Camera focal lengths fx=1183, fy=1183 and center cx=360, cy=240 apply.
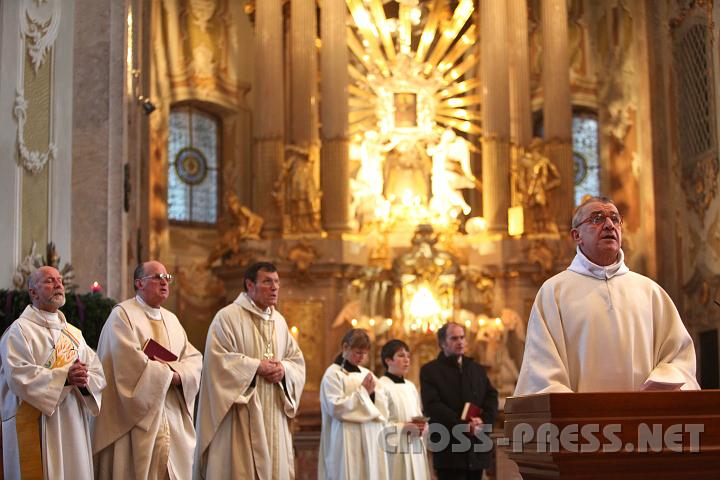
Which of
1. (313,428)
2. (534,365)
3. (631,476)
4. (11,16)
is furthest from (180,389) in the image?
(313,428)

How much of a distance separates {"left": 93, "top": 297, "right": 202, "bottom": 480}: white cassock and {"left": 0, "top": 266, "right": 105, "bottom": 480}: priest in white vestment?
0.19 meters

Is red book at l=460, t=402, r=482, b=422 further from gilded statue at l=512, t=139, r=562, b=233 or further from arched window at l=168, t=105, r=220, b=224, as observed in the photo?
arched window at l=168, t=105, r=220, b=224

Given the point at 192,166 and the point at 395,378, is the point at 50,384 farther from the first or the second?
the point at 192,166

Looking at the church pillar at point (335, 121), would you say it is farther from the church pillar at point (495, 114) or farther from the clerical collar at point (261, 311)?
the clerical collar at point (261, 311)

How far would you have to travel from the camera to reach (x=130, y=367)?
781cm

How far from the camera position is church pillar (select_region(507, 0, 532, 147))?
795 inches

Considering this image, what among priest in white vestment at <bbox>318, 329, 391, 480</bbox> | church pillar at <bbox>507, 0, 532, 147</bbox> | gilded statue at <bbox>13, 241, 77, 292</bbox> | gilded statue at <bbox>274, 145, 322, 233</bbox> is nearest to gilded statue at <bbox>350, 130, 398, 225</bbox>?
gilded statue at <bbox>274, 145, 322, 233</bbox>

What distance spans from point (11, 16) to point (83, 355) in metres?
5.28

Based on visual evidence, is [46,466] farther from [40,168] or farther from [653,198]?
[653,198]

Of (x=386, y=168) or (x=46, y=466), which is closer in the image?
(x=46, y=466)

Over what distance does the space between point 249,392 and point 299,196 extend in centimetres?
1121

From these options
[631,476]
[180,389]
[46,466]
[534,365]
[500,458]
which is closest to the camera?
[631,476]

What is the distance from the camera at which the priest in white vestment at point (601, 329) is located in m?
4.99

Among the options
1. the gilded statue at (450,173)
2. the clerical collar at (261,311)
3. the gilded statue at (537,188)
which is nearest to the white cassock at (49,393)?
the clerical collar at (261,311)
